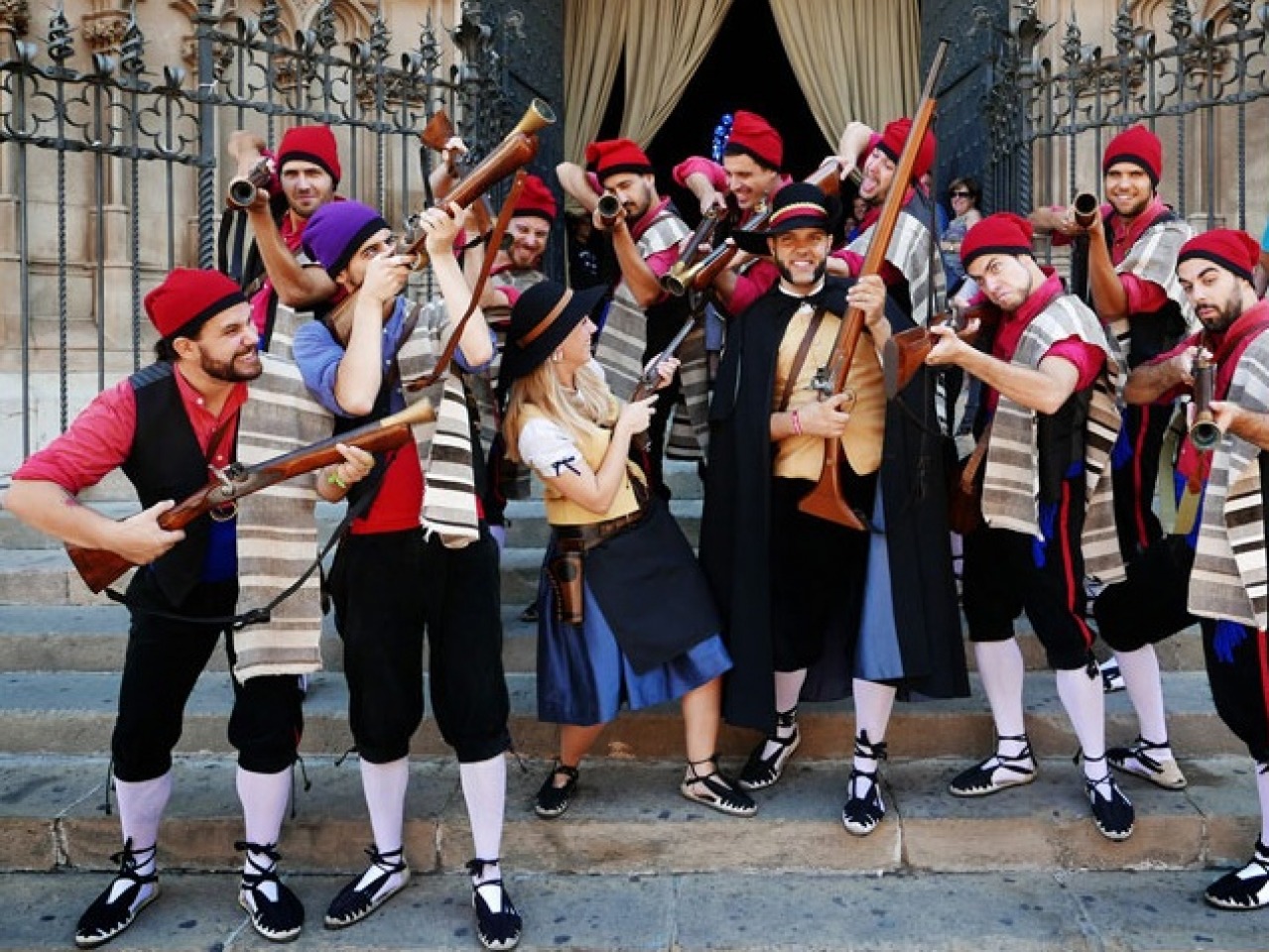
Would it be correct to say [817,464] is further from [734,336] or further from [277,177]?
[277,177]

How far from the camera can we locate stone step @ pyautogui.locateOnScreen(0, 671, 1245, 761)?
4.14 m

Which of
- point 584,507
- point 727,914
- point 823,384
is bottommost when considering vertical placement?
point 727,914

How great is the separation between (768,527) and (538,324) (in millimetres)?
1092

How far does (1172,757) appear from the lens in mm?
3934

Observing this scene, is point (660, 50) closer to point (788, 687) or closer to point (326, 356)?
point (788, 687)

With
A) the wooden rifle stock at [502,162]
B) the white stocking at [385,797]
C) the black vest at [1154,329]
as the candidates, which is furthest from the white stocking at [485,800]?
the black vest at [1154,329]

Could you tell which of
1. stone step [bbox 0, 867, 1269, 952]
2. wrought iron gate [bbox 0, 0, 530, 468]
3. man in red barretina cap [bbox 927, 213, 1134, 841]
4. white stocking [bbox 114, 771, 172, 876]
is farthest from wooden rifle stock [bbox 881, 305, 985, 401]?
wrought iron gate [bbox 0, 0, 530, 468]

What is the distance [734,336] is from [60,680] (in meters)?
3.35

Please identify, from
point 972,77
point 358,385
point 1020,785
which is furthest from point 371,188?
point 1020,785

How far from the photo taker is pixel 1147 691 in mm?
3846

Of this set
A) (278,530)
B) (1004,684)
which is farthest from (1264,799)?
(278,530)

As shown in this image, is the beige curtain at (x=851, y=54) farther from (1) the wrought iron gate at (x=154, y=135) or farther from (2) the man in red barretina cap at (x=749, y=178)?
(2) the man in red barretina cap at (x=749, y=178)

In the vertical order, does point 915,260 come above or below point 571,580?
above

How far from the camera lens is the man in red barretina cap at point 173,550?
288 centimetres
